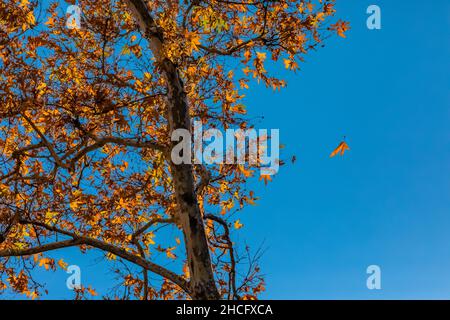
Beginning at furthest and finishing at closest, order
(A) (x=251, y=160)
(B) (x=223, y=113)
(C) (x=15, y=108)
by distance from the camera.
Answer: (B) (x=223, y=113), (A) (x=251, y=160), (C) (x=15, y=108)

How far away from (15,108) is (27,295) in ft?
15.2

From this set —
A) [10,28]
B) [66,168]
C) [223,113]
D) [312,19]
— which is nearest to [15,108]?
[66,168]

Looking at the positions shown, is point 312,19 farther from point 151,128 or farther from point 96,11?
point 96,11

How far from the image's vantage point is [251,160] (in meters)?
9.17

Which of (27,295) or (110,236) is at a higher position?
(110,236)

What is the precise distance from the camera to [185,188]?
781 cm

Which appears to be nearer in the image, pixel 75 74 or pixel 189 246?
pixel 189 246

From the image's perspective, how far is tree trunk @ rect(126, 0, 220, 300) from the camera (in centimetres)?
743

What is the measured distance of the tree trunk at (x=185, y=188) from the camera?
743 cm

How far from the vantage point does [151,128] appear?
1087cm

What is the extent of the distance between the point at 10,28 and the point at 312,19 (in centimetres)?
A: 600

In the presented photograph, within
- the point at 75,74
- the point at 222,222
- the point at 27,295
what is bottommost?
the point at 27,295
